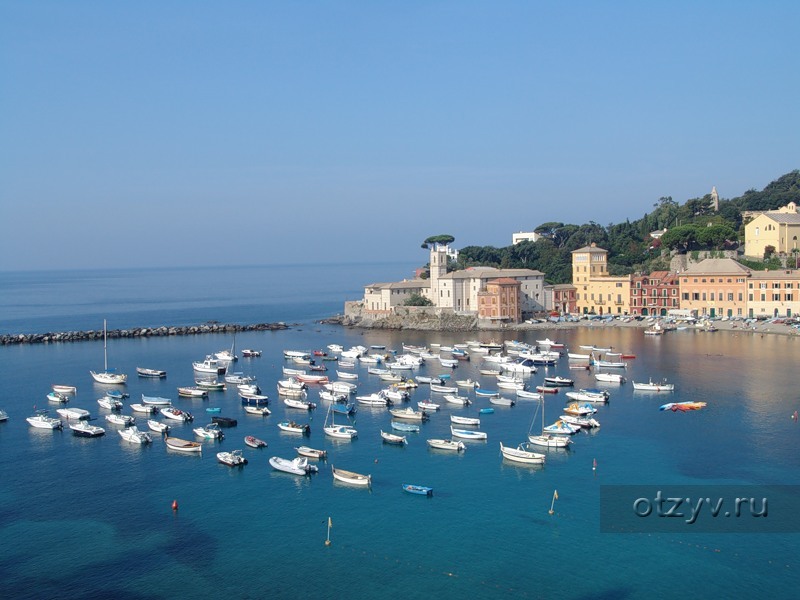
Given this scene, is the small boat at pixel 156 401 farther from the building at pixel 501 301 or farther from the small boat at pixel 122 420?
the building at pixel 501 301

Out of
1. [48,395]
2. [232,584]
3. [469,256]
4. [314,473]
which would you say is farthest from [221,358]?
[469,256]

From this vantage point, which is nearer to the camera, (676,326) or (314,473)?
(314,473)

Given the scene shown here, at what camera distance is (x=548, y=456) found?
93.5 feet

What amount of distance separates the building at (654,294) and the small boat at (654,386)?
3006cm

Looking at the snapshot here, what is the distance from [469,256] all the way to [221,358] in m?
45.9

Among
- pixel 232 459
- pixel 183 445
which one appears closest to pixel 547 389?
pixel 232 459

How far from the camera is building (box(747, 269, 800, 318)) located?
62.3m

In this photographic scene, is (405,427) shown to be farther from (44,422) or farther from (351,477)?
(44,422)

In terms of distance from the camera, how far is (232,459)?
91.1ft

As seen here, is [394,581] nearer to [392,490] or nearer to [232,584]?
[232,584]

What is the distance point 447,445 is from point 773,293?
45.1m

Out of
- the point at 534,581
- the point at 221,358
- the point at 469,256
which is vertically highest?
the point at 469,256

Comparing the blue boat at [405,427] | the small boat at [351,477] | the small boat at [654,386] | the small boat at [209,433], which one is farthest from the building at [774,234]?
the small boat at [351,477]

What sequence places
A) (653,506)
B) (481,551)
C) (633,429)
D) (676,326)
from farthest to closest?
1. (676,326)
2. (633,429)
3. (653,506)
4. (481,551)
